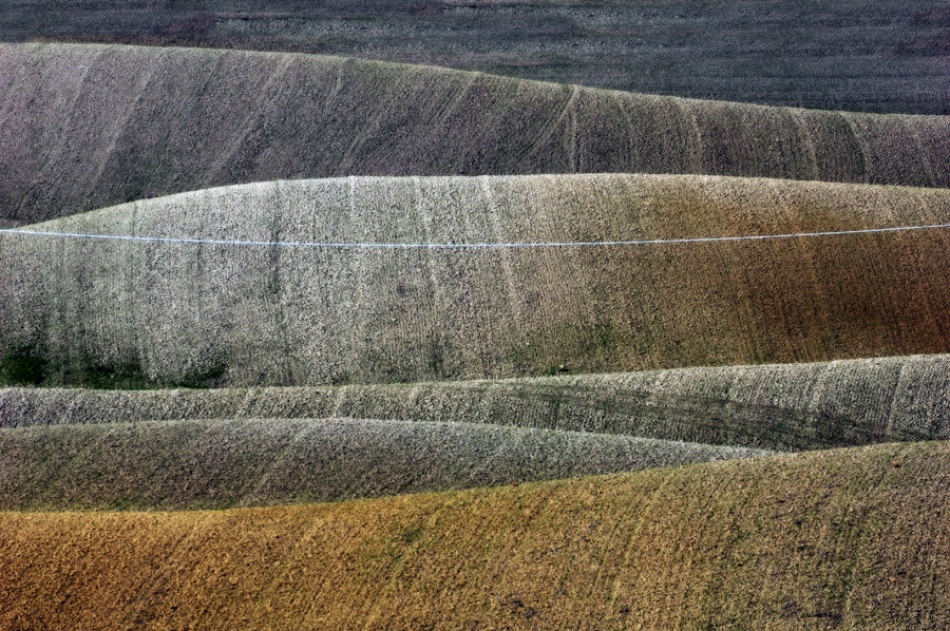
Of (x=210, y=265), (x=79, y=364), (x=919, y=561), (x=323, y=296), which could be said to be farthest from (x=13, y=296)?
(x=919, y=561)

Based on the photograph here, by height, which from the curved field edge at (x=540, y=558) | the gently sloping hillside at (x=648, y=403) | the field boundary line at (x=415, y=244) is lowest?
the gently sloping hillside at (x=648, y=403)

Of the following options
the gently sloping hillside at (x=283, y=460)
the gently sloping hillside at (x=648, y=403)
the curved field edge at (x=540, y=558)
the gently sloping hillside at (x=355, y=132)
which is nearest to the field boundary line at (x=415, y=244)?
the gently sloping hillside at (x=648, y=403)

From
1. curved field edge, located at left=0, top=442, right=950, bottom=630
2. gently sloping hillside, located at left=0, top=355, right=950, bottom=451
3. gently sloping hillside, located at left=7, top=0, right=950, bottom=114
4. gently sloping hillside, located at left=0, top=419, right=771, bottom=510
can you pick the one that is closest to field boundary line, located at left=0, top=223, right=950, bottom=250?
gently sloping hillside, located at left=0, top=355, right=950, bottom=451

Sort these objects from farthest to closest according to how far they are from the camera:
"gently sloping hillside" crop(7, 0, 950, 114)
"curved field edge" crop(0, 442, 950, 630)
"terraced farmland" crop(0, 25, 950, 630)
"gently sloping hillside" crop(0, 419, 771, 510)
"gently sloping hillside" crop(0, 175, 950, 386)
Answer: "gently sloping hillside" crop(7, 0, 950, 114) < "gently sloping hillside" crop(0, 175, 950, 386) < "gently sloping hillside" crop(0, 419, 771, 510) < "terraced farmland" crop(0, 25, 950, 630) < "curved field edge" crop(0, 442, 950, 630)

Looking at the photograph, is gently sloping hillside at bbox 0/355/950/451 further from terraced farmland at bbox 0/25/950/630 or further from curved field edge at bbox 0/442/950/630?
curved field edge at bbox 0/442/950/630

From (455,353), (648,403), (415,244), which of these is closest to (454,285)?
(415,244)

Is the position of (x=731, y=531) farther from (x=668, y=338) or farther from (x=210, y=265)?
(x=210, y=265)

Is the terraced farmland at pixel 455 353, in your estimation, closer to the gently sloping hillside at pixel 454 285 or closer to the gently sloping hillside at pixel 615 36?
the gently sloping hillside at pixel 454 285
